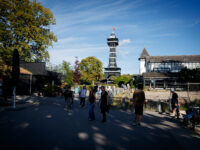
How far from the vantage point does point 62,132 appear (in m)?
5.20

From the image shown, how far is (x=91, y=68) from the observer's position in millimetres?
56594

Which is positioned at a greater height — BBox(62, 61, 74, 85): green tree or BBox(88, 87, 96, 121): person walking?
BBox(62, 61, 74, 85): green tree

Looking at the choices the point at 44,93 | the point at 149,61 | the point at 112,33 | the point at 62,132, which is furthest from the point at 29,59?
the point at 112,33

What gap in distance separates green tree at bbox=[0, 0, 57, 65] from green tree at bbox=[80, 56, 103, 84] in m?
34.2

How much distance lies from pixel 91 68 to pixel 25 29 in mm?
39097

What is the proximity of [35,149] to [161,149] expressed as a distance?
3.34 meters

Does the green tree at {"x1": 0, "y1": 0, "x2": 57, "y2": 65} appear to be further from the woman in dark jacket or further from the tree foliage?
the tree foliage

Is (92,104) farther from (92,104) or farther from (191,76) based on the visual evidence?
(191,76)

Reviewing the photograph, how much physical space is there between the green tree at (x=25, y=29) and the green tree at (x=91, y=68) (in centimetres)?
3423

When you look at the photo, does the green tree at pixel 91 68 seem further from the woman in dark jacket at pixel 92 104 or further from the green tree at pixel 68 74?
the woman in dark jacket at pixel 92 104

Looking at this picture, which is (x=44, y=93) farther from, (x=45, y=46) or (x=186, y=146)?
(x=186, y=146)

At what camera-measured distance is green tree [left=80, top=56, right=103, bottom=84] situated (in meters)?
55.3

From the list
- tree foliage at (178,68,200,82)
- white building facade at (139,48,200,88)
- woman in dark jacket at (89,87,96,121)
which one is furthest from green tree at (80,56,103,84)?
woman in dark jacket at (89,87,96,121)

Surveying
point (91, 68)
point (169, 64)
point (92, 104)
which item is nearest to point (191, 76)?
point (169, 64)
